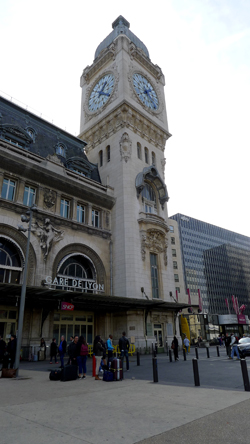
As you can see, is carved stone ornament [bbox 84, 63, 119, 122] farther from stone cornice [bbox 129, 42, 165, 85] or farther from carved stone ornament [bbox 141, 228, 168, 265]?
carved stone ornament [bbox 141, 228, 168, 265]

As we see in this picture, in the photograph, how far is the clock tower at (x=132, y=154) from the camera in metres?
29.0

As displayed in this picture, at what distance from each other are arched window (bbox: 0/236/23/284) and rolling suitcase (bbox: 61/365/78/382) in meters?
11.8

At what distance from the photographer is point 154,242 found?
30938mm

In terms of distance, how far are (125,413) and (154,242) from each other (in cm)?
2479

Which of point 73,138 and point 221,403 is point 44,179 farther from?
point 221,403

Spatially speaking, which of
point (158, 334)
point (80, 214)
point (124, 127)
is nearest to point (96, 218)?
point (80, 214)

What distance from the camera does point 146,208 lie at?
3278cm

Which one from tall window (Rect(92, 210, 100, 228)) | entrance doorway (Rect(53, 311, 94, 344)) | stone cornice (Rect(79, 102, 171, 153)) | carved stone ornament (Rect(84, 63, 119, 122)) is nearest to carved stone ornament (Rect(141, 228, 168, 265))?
tall window (Rect(92, 210, 100, 228))

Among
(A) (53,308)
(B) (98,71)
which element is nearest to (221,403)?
(A) (53,308)

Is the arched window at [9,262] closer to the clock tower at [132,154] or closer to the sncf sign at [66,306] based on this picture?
the sncf sign at [66,306]

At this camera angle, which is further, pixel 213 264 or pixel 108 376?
pixel 213 264

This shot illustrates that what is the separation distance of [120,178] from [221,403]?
2631 centimetres

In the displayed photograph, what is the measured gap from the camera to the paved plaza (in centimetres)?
498

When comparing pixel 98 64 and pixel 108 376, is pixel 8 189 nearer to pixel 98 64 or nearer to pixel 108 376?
pixel 108 376
